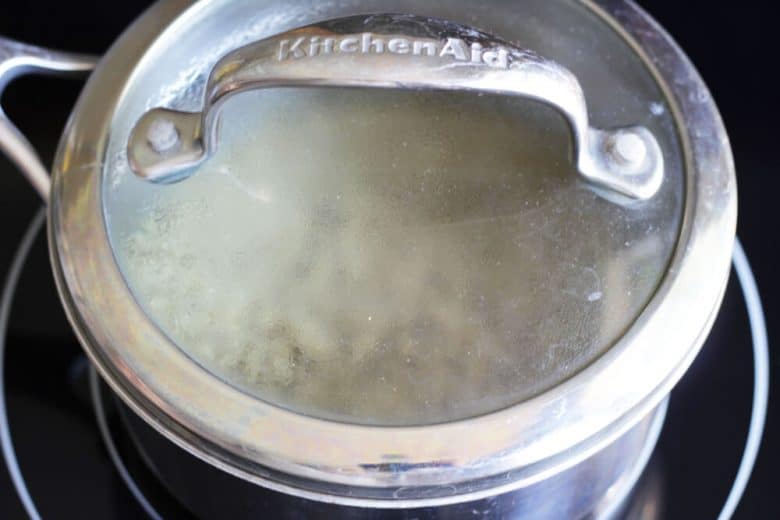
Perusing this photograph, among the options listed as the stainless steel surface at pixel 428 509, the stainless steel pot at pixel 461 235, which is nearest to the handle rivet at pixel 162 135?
the stainless steel pot at pixel 461 235

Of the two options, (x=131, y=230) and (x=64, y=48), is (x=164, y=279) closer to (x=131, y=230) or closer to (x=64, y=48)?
(x=131, y=230)

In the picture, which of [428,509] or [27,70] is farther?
[27,70]

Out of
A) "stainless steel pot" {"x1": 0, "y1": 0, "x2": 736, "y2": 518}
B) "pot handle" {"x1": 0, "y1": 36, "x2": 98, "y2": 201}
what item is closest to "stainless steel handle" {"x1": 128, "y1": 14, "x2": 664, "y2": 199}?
"stainless steel pot" {"x1": 0, "y1": 0, "x2": 736, "y2": 518}

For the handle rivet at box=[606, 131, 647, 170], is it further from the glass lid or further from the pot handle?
the pot handle

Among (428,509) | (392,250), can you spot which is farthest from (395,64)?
(428,509)

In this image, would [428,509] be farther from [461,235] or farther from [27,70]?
[27,70]

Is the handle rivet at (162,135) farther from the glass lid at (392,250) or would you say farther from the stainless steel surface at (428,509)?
the stainless steel surface at (428,509)

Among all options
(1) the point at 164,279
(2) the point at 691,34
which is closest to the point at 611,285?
(1) the point at 164,279
